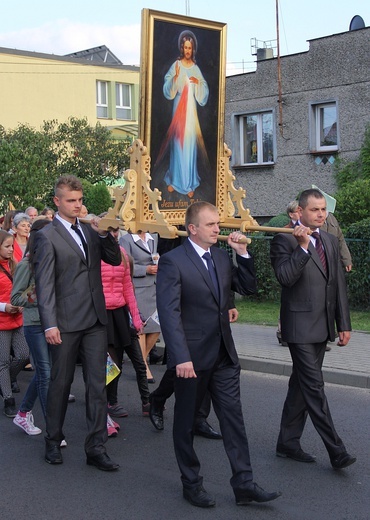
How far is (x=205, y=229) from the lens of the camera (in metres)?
5.61

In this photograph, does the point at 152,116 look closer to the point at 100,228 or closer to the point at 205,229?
the point at 100,228

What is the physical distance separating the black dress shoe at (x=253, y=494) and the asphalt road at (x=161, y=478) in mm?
76

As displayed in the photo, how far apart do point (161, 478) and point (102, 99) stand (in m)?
42.0

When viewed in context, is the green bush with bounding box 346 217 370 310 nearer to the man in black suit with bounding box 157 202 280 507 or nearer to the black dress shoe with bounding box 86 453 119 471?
the black dress shoe with bounding box 86 453 119 471

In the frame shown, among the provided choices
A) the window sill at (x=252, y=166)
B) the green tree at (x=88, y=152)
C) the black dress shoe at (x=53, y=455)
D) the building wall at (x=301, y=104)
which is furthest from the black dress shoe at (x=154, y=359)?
the green tree at (x=88, y=152)

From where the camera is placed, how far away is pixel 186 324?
5594 mm

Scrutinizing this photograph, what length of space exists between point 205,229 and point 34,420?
3.38 m

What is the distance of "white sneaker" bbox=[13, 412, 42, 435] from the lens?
7.55 meters

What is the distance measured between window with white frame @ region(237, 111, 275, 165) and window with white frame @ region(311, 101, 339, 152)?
1.36 metres

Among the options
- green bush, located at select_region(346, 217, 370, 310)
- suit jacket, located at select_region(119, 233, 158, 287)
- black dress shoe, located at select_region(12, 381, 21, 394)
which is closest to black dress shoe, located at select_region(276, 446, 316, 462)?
suit jacket, located at select_region(119, 233, 158, 287)

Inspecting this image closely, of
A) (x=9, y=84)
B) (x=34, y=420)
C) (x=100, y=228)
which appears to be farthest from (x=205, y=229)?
(x=9, y=84)

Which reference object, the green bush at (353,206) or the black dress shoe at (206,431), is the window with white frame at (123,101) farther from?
the black dress shoe at (206,431)

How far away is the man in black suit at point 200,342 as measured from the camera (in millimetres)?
5484

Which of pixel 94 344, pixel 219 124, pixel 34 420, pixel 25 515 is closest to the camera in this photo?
pixel 25 515
